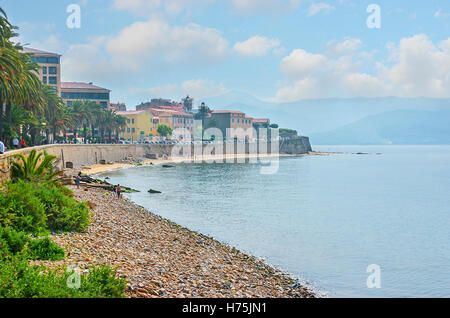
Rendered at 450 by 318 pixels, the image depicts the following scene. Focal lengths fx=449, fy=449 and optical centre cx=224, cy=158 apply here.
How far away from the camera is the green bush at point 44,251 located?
14409 millimetres

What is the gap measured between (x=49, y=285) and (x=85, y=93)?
150847 millimetres

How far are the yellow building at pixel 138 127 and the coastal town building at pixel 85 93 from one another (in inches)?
486

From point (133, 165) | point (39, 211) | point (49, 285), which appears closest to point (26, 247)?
point (39, 211)

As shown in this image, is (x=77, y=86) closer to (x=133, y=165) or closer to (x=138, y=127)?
(x=138, y=127)

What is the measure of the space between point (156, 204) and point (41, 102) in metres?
23.8

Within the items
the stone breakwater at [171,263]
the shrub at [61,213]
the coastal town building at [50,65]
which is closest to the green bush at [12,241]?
the stone breakwater at [171,263]

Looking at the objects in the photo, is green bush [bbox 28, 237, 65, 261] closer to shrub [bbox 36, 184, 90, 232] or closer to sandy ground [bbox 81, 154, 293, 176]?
shrub [bbox 36, 184, 90, 232]

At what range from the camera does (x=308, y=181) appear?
8162 centimetres

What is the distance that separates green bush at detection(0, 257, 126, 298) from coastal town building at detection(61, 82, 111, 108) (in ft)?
482

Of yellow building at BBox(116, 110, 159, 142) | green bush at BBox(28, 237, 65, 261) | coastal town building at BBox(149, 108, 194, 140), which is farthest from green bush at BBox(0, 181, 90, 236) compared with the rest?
coastal town building at BBox(149, 108, 194, 140)

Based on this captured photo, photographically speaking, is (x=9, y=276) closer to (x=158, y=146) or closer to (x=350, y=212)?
(x=350, y=212)

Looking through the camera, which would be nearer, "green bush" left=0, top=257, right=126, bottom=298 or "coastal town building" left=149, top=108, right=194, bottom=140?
"green bush" left=0, top=257, right=126, bottom=298

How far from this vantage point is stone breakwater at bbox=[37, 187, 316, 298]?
14672mm
